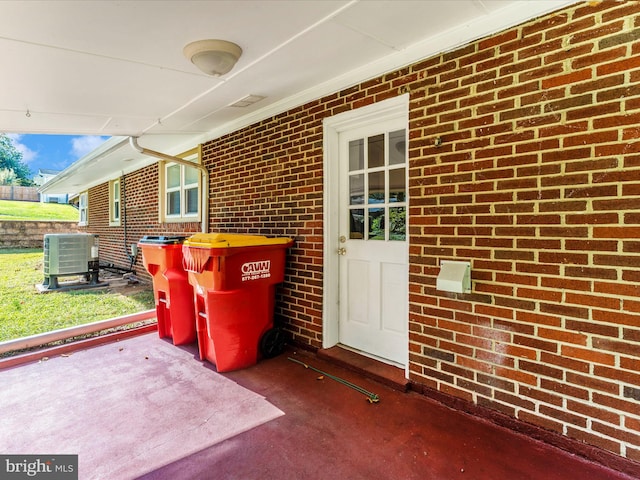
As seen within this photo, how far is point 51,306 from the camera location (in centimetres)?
519

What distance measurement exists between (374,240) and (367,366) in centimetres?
112

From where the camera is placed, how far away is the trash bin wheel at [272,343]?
327 centimetres

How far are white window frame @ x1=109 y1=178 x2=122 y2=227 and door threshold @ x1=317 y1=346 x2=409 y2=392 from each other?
24.3 ft

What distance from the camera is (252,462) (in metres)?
1.89

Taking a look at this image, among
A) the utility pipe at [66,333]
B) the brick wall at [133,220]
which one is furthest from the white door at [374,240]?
the brick wall at [133,220]

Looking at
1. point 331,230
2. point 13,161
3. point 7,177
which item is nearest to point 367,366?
point 331,230

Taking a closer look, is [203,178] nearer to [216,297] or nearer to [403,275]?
[216,297]

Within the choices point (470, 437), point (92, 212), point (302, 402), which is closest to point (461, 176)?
point (470, 437)

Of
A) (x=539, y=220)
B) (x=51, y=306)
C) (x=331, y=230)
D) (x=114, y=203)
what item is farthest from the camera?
(x=114, y=203)

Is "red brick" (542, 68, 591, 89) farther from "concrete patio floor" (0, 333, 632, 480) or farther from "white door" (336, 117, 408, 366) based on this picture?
"concrete patio floor" (0, 333, 632, 480)

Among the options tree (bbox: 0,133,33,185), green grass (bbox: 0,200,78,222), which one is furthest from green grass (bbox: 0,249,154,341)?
tree (bbox: 0,133,33,185)

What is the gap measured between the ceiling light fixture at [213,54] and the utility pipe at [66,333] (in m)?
3.14

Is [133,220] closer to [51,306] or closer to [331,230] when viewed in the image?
[51,306]

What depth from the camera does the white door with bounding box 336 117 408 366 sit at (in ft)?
9.61
